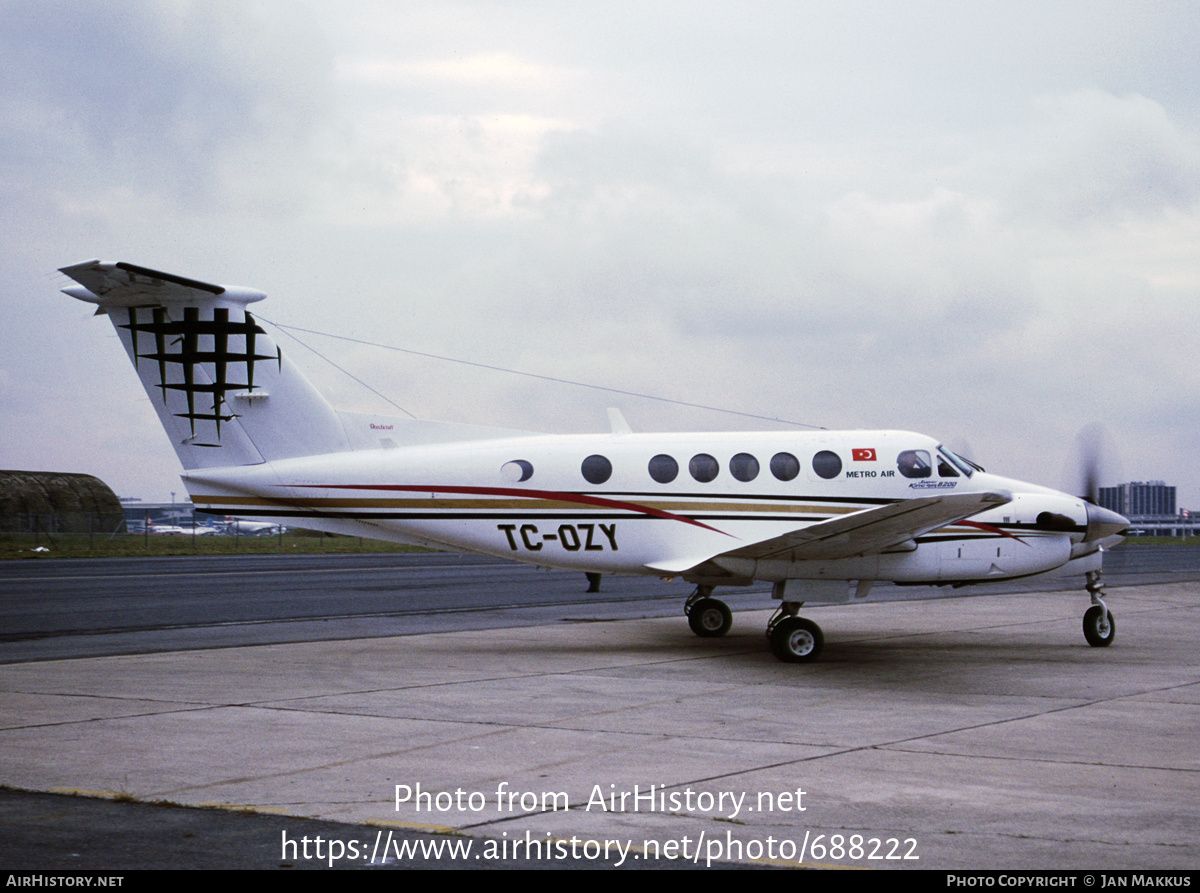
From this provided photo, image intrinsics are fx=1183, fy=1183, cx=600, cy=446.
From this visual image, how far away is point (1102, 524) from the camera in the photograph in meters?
16.6

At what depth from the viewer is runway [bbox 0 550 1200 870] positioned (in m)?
7.00

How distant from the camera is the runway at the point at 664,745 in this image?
276 inches

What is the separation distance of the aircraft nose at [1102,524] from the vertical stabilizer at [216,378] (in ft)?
34.5

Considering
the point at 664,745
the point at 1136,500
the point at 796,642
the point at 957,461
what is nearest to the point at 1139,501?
the point at 1136,500

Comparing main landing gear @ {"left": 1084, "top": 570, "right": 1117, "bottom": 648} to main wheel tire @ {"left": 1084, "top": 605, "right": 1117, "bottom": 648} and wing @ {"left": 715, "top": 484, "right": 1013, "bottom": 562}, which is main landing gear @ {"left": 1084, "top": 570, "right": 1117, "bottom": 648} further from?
wing @ {"left": 715, "top": 484, "right": 1013, "bottom": 562}

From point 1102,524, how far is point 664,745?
9.56m

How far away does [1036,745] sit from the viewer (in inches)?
387

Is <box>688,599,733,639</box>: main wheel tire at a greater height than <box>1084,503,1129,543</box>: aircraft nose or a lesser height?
lesser

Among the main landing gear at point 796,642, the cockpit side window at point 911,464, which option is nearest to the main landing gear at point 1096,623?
the cockpit side window at point 911,464

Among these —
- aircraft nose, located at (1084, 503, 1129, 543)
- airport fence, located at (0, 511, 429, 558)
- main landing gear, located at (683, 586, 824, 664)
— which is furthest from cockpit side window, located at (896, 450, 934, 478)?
airport fence, located at (0, 511, 429, 558)

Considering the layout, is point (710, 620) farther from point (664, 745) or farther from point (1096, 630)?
point (664, 745)

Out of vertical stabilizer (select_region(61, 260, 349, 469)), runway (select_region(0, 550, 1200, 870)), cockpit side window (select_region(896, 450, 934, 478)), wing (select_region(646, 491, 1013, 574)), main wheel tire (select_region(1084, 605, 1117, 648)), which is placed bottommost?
runway (select_region(0, 550, 1200, 870))

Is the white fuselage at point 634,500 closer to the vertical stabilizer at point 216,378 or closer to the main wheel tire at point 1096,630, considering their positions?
the vertical stabilizer at point 216,378

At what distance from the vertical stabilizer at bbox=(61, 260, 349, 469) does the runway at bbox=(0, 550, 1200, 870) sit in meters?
2.94
